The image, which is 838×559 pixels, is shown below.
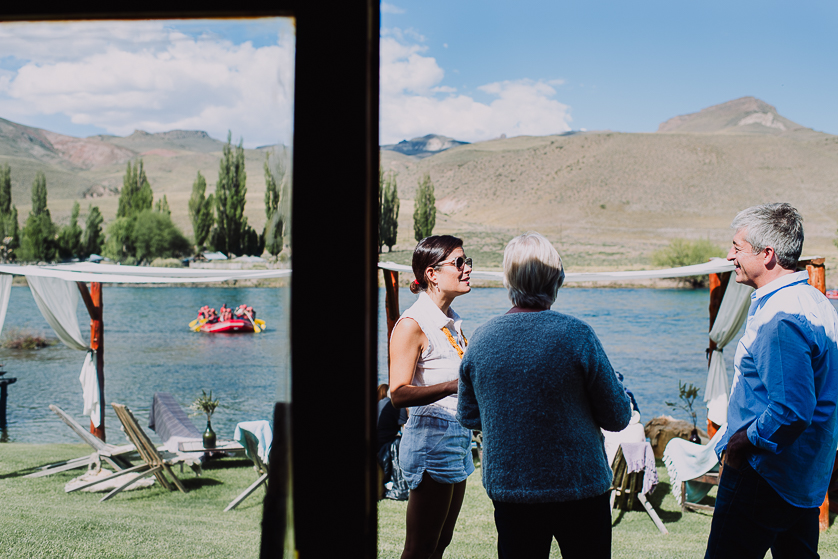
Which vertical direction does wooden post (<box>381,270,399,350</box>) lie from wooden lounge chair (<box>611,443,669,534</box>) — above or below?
above

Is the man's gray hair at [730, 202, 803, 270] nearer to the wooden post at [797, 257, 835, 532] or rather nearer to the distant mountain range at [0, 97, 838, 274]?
the wooden post at [797, 257, 835, 532]

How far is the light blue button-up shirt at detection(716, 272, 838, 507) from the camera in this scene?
1.62m

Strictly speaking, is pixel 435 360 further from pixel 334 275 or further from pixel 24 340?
pixel 24 340

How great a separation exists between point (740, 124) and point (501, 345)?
160 m

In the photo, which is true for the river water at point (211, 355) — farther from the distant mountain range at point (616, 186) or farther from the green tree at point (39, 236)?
the distant mountain range at point (616, 186)

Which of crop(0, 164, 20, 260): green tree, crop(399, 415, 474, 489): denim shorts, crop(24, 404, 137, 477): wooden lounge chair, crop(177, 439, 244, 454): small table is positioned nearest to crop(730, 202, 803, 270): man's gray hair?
crop(399, 415, 474, 489): denim shorts

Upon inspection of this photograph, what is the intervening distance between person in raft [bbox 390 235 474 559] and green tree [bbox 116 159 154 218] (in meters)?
14.1

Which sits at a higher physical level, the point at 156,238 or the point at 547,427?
the point at 156,238

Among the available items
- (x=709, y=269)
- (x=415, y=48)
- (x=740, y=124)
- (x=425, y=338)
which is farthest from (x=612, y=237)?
(x=740, y=124)

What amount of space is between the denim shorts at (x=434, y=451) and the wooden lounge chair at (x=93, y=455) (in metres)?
4.57

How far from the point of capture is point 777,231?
70.0 inches

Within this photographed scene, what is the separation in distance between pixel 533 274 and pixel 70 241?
900 cm

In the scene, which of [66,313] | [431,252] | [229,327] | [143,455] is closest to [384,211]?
[143,455]

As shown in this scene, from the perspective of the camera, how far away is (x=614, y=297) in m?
52.0
